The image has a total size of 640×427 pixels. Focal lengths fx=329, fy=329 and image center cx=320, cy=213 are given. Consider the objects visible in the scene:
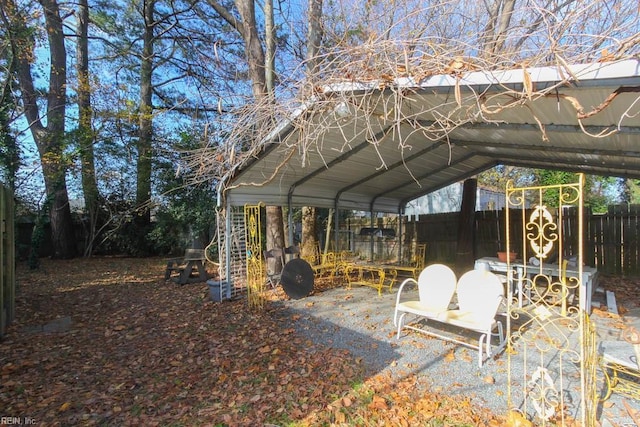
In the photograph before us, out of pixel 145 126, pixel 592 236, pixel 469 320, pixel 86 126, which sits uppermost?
pixel 145 126

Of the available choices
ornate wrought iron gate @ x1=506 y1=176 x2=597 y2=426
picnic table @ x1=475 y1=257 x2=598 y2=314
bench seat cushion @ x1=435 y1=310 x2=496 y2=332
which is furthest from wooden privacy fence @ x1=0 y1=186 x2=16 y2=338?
picnic table @ x1=475 y1=257 x2=598 y2=314

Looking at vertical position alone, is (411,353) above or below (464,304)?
below

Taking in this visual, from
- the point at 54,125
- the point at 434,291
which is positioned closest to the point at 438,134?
the point at 434,291

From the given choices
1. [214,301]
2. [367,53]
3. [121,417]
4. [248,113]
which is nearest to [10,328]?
[214,301]

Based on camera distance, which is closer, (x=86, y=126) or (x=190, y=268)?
(x=190, y=268)

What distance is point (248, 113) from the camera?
4.56 metres

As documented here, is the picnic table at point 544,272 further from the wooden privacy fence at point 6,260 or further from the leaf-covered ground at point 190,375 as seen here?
the wooden privacy fence at point 6,260

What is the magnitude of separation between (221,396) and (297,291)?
10.7 feet

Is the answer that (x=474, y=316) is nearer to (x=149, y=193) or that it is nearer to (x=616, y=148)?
(x=616, y=148)

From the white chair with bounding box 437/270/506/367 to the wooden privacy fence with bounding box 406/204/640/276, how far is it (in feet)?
11.7

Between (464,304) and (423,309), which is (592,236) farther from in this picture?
(423,309)
